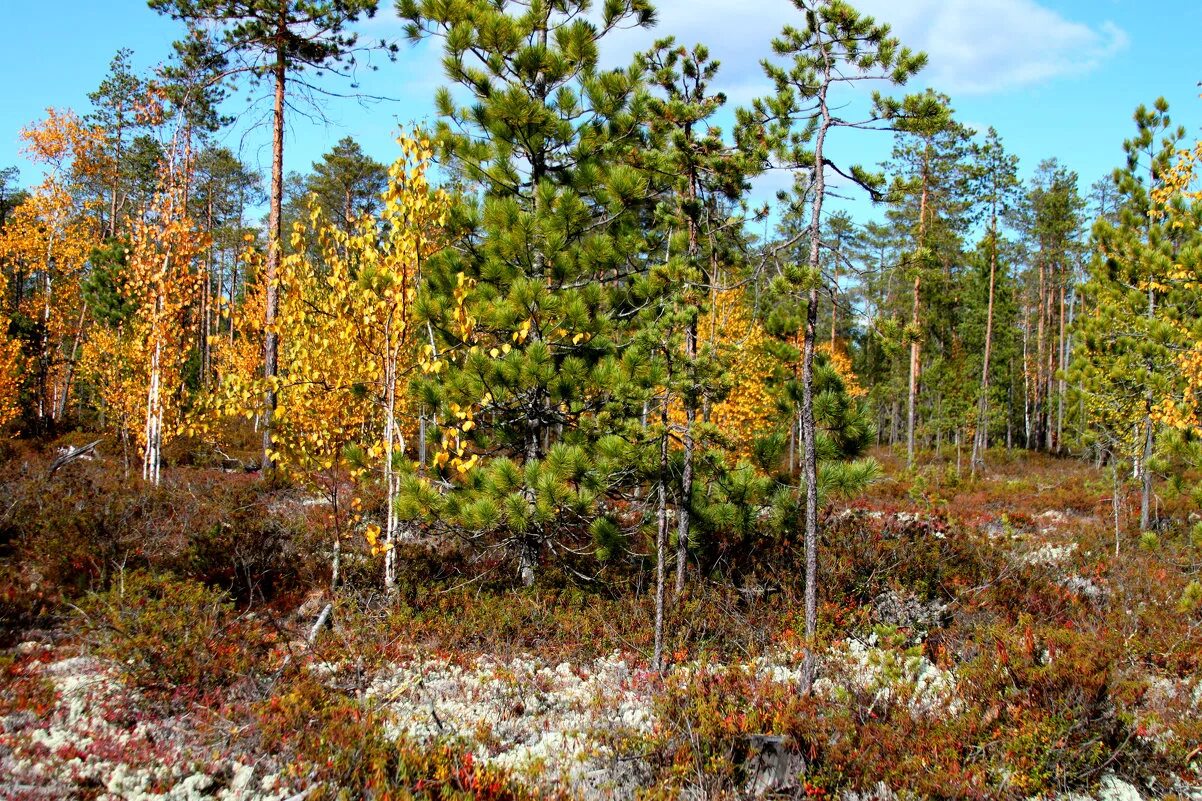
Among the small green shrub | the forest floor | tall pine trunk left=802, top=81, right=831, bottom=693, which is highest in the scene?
tall pine trunk left=802, top=81, right=831, bottom=693

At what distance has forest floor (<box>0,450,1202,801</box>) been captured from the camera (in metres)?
4.25

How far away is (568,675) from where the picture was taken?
6.47m

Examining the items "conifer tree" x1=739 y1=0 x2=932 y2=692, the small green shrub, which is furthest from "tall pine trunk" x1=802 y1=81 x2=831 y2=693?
the small green shrub

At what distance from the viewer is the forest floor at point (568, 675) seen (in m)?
4.25

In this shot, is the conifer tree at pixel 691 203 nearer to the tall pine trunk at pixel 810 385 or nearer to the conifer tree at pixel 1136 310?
the tall pine trunk at pixel 810 385

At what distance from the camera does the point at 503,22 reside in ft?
24.7

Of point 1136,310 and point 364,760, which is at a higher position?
point 1136,310

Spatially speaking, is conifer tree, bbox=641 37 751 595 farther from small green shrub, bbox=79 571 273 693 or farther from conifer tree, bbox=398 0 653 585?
small green shrub, bbox=79 571 273 693

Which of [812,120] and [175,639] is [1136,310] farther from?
[175,639]

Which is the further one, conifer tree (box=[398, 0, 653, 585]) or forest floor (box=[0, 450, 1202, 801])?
conifer tree (box=[398, 0, 653, 585])

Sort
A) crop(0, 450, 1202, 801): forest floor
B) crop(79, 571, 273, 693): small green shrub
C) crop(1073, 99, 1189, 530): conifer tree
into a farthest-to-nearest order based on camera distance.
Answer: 1. crop(1073, 99, 1189, 530): conifer tree
2. crop(79, 571, 273, 693): small green shrub
3. crop(0, 450, 1202, 801): forest floor

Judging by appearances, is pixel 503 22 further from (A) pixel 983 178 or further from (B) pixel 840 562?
(A) pixel 983 178

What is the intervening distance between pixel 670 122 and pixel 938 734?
5.36 meters

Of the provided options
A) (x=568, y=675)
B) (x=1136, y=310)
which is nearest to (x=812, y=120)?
(x=568, y=675)
